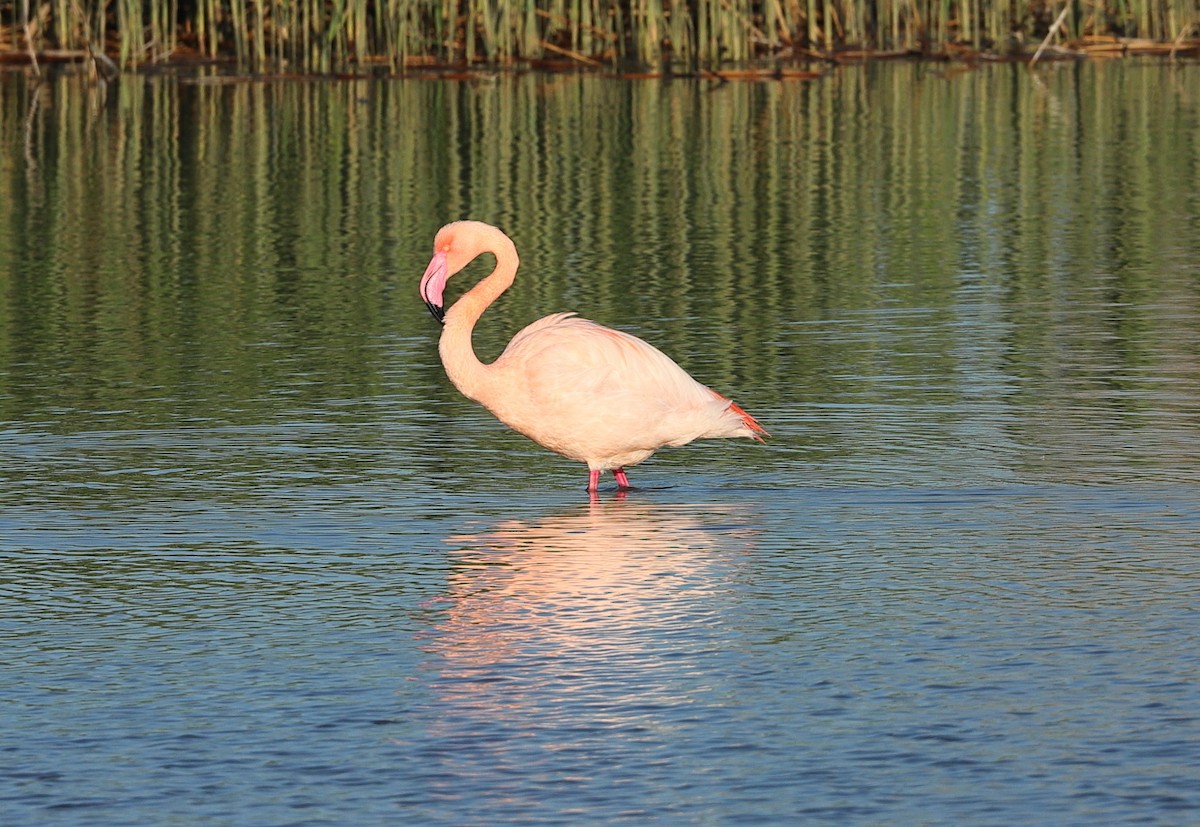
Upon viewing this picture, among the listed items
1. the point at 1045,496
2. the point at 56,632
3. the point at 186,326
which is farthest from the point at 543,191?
the point at 56,632

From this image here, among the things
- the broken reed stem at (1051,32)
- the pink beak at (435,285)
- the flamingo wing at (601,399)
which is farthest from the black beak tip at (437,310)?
the broken reed stem at (1051,32)

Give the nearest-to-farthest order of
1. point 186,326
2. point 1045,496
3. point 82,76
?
1. point 1045,496
2. point 186,326
3. point 82,76

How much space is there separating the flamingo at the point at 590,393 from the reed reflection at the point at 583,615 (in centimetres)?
25

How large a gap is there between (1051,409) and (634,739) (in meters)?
4.35

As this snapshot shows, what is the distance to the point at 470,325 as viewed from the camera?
7996 mm

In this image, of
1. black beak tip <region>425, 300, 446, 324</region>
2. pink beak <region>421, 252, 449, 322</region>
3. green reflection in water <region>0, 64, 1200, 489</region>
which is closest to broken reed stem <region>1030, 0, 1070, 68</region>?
green reflection in water <region>0, 64, 1200, 489</region>

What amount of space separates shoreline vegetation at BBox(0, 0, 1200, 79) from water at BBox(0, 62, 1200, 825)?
10548 mm

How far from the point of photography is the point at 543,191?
17.6 m

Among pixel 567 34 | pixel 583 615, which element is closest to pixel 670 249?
pixel 583 615

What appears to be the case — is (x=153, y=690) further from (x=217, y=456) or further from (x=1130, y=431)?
(x=1130, y=431)

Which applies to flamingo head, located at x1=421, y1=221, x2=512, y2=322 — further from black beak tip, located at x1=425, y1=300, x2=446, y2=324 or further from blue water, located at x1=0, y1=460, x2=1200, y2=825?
blue water, located at x1=0, y1=460, x2=1200, y2=825

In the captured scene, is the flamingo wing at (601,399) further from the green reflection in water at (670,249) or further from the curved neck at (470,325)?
the green reflection in water at (670,249)

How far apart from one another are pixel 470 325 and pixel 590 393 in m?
0.65

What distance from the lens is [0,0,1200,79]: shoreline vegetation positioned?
87.4ft
